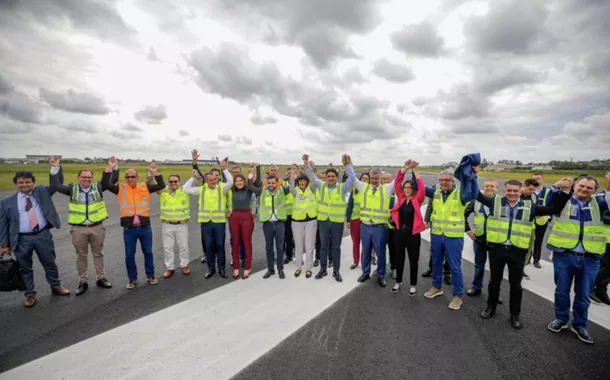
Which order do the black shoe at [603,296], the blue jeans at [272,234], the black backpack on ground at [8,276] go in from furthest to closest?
1. the blue jeans at [272,234]
2. the black shoe at [603,296]
3. the black backpack on ground at [8,276]

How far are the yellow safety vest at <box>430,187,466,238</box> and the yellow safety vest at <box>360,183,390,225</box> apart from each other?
0.88 metres

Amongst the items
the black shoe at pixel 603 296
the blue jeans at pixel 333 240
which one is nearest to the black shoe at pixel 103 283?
the blue jeans at pixel 333 240

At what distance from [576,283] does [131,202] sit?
7851 millimetres

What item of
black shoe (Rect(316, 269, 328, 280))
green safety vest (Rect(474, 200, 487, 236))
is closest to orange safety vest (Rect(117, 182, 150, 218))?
black shoe (Rect(316, 269, 328, 280))

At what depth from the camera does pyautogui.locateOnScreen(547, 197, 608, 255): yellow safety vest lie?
370cm

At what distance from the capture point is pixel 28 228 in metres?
4.71

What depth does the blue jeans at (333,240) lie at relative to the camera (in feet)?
18.3

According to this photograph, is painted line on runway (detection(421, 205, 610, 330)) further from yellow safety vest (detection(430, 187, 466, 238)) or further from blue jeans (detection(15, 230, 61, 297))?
blue jeans (detection(15, 230, 61, 297))

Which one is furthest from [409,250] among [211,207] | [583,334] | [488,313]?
[211,207]

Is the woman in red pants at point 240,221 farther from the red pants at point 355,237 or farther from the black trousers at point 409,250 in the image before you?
the black trousers at point 409,250

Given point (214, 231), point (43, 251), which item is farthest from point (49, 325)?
point (214, 231)

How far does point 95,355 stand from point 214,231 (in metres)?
2.84

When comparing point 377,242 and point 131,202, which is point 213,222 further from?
point 377,242

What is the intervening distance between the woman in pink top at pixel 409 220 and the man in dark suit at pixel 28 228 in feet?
20.9
